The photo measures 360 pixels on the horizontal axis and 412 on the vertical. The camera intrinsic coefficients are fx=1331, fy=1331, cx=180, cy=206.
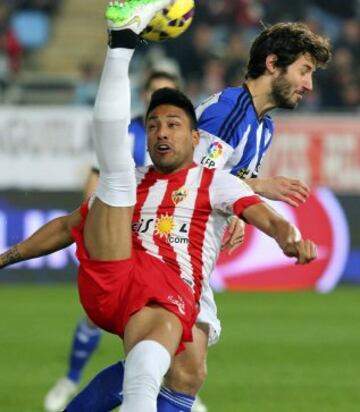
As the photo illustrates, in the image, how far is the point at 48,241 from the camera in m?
5.85

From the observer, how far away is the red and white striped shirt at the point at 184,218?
18.6ft

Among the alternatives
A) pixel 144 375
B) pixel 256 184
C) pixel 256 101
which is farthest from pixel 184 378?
pixel 256 101

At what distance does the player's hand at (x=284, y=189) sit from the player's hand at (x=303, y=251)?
467 mm

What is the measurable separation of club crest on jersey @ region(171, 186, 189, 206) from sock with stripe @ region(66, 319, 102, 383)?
2.90 meters

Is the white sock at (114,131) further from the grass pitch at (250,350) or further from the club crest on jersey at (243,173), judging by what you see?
the grass pitch at (250,350)

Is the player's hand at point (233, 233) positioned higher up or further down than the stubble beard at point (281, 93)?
further down

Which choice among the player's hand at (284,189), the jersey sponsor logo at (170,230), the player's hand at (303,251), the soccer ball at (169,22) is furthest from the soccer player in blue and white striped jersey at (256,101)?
the player's hand at (303,251)

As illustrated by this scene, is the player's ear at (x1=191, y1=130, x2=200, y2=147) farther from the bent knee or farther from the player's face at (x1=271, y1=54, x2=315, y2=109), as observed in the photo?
the bent knee

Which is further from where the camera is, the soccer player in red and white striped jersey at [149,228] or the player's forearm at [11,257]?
the player's forearm at [11,257]

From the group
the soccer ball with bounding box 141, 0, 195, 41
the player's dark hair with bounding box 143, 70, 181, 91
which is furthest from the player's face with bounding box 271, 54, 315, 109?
the player's dark hair with bounding box 143, 70, 181, 91

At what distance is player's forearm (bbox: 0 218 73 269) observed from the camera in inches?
230

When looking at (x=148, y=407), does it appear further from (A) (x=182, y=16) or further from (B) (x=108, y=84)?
(A) (x=182, y=16)

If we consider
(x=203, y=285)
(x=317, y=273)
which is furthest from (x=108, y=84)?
(x=317, y=273)

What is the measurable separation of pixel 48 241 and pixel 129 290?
20.9 inches
